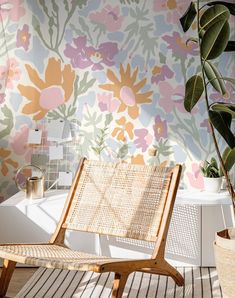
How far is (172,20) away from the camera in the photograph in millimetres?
3584

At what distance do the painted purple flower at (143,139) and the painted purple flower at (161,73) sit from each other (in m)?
0.37

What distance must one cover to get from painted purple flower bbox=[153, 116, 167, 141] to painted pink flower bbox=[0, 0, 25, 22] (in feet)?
4.04

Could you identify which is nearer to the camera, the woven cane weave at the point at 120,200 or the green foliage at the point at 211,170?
the woven cane weave at the point at 120,200

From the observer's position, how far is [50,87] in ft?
11.9

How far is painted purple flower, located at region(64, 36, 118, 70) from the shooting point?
360 centimetres

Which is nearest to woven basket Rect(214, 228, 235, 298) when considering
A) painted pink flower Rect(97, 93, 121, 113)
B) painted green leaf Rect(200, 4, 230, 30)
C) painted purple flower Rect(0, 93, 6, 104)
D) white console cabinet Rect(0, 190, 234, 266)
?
white console cabinet Rect(0, 190, 234, 266)

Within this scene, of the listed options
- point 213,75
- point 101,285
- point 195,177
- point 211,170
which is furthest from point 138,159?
point 213,75

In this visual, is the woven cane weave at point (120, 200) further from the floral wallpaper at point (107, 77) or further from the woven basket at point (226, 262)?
the floral wallpaper at point (107, 77)

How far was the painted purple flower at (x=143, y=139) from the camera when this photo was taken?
11.9ft

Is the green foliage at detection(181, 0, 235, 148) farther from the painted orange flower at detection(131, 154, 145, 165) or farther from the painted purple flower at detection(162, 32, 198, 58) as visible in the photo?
the painted orange flower at detection(131, 154, 145, 165)

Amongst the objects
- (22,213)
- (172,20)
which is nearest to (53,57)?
(172,20)

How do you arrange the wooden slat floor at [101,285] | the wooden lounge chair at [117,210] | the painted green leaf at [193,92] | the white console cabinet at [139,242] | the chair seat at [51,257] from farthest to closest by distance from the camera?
the white console cabinet at [139,242] → the wooden slat floor at [101,285] → the wooden lounge chair at [117,210] → the painted green leaf at [193,92] → the chair seat at [51,257]

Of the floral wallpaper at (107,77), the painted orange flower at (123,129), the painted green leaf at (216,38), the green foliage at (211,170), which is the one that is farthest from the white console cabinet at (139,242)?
the painted green leaf at (216,38)

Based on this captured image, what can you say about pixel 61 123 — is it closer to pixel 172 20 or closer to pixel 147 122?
pixel 147 122
